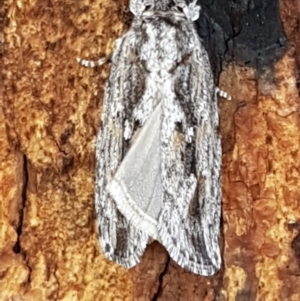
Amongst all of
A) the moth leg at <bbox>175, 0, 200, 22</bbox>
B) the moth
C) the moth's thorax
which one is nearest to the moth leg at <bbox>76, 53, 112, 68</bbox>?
the moth

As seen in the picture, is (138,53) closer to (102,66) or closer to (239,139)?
(102,66)

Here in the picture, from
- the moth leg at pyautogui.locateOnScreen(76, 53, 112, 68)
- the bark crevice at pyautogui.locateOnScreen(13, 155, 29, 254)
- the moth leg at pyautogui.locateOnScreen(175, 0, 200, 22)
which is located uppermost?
the moth leg at pyautogui.locateOnScreen(175, 0, 200, 22)

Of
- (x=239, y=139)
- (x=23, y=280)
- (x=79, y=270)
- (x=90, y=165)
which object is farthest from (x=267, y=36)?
(x=23, y=280)

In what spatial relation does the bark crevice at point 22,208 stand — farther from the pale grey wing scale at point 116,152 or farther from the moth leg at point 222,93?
the moth leg at point 222,93

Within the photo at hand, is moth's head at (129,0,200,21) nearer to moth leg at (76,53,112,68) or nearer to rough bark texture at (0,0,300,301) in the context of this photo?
rough bark texture at (0,0,300,301)

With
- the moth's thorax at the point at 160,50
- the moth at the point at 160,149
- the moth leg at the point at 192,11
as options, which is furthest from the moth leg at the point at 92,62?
the moth leg at the point at 192,11

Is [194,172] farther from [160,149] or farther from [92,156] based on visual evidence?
[92,156]
